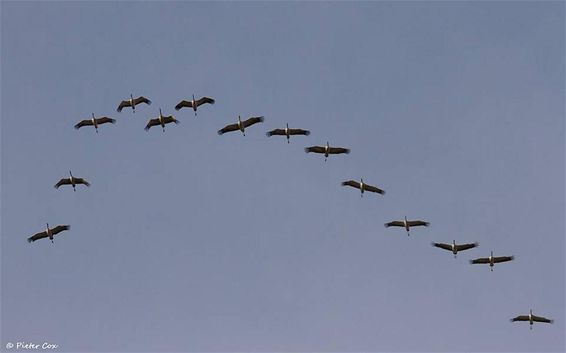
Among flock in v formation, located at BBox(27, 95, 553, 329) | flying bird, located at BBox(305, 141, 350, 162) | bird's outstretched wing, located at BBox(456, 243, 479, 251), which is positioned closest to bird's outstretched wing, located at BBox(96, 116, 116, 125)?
flock in v formation, located at BBox(27, 95, 553, 329)

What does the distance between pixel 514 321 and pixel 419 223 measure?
22.0 m

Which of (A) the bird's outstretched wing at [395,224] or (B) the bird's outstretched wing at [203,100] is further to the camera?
(A) the bird's outstretched wing at [395,224]

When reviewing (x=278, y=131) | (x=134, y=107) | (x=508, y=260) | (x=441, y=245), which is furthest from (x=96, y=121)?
(x=508, y=260)

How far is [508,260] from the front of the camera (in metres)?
155

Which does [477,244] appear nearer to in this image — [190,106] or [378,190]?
[378,190]

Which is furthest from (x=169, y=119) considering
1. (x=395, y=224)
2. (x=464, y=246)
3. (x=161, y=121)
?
(x=464, y=246)

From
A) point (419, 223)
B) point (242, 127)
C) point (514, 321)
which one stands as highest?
point (242, 127)

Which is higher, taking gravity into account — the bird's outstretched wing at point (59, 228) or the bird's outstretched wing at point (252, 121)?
the bird's outstretched wing at point (252, 121)

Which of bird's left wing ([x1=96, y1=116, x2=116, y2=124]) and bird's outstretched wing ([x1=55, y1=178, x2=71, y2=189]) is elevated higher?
bird's left wing ([x1=96, y1=116, x2=116, y2=124])

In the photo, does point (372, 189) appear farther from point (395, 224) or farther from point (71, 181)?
point (71, 181)

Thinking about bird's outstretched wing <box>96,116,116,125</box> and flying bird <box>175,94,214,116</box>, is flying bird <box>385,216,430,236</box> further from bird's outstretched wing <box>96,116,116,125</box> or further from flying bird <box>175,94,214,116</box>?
bird's outstretched wing <box>96,116,116,125</box>

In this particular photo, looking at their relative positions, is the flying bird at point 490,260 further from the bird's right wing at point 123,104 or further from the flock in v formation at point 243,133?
the bird's right wing at point 123,104

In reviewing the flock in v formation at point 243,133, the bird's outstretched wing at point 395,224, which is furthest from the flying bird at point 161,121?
the bird's outstretched wing at point 395,224

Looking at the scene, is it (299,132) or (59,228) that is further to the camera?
(59,228)
